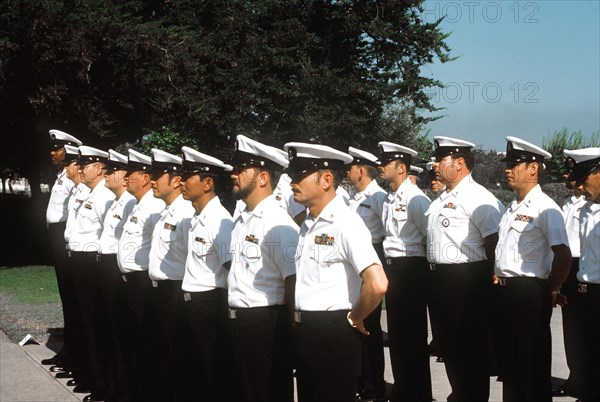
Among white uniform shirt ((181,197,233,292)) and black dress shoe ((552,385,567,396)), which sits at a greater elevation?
white uniform shirt ((181,197,233,292))

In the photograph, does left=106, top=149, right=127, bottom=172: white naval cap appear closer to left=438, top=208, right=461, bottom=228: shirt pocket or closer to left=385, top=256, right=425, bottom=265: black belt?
left=385, top=256, right=425, bottom=265: black belt

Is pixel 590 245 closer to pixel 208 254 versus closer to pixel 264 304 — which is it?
pixel 264 304

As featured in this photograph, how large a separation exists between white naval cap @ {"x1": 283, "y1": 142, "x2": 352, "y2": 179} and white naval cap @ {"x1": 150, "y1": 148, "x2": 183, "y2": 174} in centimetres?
181

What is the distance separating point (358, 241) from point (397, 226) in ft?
8.56

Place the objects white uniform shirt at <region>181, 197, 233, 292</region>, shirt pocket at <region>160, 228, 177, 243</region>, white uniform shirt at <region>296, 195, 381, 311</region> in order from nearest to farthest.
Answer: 1. white uniform shirt at <region>296, 195, 381, 311</region>
2. white uniform shirt at <region>181, 197, 233, 292</region>
3. shirt pocket at <region>160, 228, 177, 243</region>

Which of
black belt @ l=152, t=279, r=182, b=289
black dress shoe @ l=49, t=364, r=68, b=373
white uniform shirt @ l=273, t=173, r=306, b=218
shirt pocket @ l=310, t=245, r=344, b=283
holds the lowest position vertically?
black dress shoe @ l=49, t=364, r=68, b=373

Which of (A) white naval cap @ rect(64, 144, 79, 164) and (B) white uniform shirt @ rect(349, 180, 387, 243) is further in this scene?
(A) white naval cap @ rect(64, 144, 79, 164)

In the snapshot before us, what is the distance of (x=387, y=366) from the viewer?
8258 millimetres

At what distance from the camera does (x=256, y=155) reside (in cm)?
488

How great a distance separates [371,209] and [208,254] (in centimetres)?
281

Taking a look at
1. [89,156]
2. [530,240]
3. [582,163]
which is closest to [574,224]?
[530,240]

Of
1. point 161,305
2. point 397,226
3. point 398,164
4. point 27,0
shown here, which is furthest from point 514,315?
point 27,0

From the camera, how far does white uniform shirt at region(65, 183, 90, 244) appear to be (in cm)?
767

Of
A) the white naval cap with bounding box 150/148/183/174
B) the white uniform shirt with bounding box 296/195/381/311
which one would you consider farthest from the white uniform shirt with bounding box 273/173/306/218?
the white uniform shirt with bounding box 296/195/381/311
